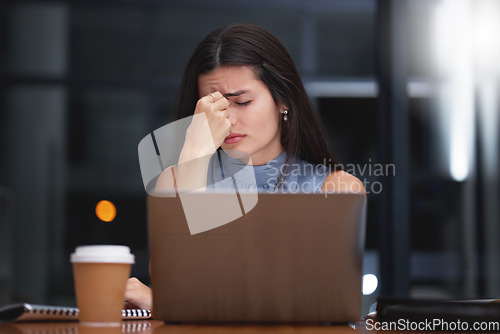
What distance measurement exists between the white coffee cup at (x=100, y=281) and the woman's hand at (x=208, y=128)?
0.48 m

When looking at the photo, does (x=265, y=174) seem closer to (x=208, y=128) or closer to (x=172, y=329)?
(x=208, y=128)

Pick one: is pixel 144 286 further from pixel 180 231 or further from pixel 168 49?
pixel 168 49

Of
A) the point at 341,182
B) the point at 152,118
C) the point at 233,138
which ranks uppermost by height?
the point at 152,118

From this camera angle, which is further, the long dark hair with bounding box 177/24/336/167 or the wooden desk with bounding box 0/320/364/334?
the long dark hair with bounding box 177/24/336/167

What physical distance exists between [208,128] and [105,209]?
3.64 meters

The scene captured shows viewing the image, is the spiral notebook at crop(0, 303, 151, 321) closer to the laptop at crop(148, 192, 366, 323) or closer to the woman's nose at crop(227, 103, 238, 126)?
the laptop at crop(148, 192, 366, 323)

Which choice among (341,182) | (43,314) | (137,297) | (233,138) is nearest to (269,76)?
(233,138)

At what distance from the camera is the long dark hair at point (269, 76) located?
178cm

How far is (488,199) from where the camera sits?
431 centimetres

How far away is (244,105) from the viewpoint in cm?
175

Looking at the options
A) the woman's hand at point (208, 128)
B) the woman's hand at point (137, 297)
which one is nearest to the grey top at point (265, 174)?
the woman's hand at point (208, 128)

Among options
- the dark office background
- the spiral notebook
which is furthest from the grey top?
the dark office background

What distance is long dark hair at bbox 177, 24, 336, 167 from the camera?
1775mm

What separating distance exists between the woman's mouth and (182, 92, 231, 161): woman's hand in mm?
108
